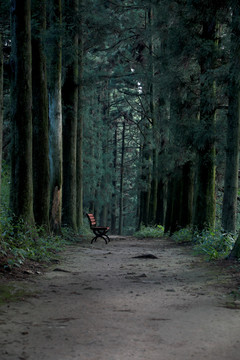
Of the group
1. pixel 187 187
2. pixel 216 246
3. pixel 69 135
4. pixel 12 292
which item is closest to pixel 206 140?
pixel 216 246

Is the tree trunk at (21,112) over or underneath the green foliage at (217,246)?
over

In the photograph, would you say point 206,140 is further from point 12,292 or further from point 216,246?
point 12,292

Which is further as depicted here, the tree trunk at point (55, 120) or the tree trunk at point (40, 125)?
the tree trunk at point (55, 120)

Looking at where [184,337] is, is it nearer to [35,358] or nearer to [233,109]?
[35,358]

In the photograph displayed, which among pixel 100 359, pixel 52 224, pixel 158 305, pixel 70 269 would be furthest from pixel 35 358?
pixel 52 224

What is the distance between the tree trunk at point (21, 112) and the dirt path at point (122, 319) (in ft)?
8.43

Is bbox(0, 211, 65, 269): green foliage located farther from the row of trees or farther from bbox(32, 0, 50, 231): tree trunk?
bbox(32, 0, 50, 231): tree trunk

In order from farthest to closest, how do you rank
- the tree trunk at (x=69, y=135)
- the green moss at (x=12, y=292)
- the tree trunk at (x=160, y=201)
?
the tree trunk at (x=160, y=201) < the tree trunk at (x=69, y=135) < the green moss at (x=12, y=292)

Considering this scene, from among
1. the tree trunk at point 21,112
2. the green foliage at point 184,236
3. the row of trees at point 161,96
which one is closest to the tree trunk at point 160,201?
the row of trees at point 161,96

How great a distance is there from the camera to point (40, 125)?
11633mm

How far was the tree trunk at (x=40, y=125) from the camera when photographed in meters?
11.4

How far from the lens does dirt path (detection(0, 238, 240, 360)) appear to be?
3.42 meters

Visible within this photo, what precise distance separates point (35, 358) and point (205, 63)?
1158 cm

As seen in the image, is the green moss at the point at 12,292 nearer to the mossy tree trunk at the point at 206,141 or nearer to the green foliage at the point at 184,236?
the mossy tree trunk at the point at 206,141
